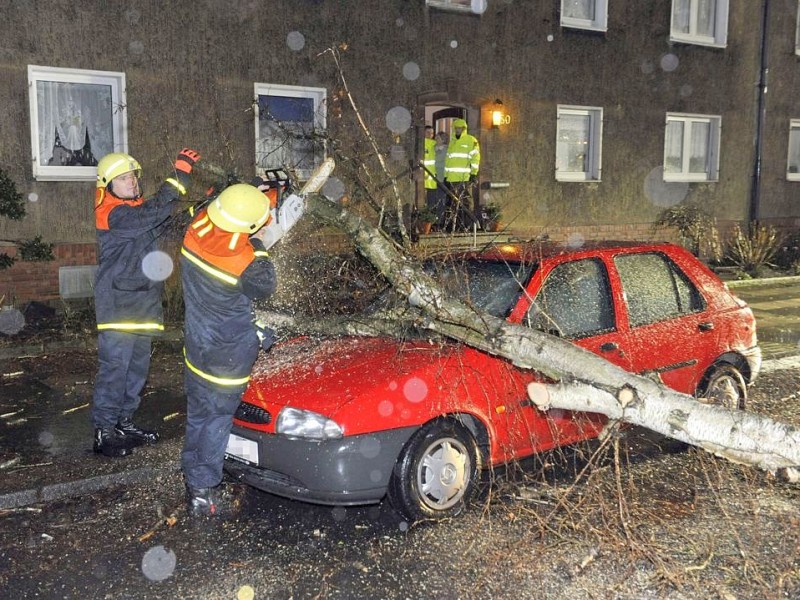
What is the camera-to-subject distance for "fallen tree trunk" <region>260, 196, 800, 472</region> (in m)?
3.72

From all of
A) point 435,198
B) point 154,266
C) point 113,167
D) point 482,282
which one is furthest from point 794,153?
point 113,167

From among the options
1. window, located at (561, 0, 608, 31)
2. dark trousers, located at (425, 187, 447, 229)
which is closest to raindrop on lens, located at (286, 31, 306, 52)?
dark trousers, located at (425, 187, 447, 229)

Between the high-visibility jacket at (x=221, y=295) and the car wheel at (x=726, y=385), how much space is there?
3133 mm

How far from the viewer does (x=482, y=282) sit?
198 inches

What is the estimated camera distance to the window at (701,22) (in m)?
15.8

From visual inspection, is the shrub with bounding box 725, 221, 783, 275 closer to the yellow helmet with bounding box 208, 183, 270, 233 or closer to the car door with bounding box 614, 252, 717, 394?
the car door with bounding box 614, 252, 717, 394

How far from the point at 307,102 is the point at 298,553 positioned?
914 cm

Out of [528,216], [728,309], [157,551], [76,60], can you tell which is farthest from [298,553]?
[528,216]

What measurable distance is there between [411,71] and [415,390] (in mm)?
9352

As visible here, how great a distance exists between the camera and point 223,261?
4344 mm

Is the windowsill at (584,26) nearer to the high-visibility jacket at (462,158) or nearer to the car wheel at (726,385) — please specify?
the high-visibility jacket at (462,158)

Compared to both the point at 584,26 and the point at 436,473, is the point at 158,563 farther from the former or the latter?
the point at 584,26

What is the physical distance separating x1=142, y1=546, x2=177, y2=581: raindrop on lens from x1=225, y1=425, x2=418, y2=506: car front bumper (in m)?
0.59

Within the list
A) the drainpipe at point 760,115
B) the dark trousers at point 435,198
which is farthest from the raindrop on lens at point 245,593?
the drainpipe at point 760,115
